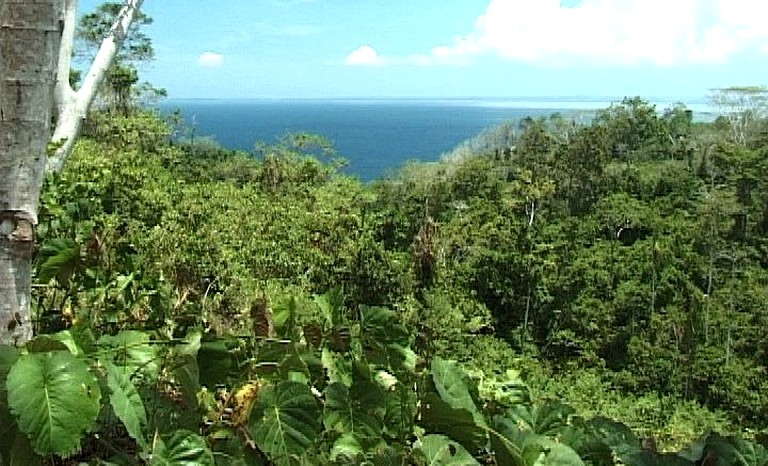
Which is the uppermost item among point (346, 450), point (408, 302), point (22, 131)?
point (22, 131)

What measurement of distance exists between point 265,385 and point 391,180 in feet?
104

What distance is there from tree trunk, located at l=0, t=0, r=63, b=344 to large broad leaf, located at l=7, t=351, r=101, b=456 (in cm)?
20

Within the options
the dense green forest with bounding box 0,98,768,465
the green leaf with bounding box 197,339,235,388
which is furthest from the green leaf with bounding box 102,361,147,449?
the green leaf with bounding box 197,339,235,388

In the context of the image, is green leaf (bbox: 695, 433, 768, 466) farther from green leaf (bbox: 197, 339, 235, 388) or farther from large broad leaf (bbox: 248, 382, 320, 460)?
green leaf (bbox: 197, 339, 235, 388)

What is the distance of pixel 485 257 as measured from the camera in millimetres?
26641

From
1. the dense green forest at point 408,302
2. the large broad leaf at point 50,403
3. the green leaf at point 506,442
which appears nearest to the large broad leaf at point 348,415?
the dense green forest at point 408,302

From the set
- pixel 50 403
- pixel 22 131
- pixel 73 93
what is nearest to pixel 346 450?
pixel 50 403

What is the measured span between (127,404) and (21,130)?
331 mm

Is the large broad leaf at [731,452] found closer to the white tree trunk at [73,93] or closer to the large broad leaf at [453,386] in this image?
the large broad leaf at [453,386]

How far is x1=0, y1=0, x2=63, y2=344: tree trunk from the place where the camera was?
0.81m

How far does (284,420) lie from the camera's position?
2.27ft

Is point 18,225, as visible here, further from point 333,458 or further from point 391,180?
point 391,180

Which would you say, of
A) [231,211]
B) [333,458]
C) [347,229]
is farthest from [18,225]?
[347,229]

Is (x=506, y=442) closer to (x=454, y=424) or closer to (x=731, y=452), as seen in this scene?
(x=454, y=424)
